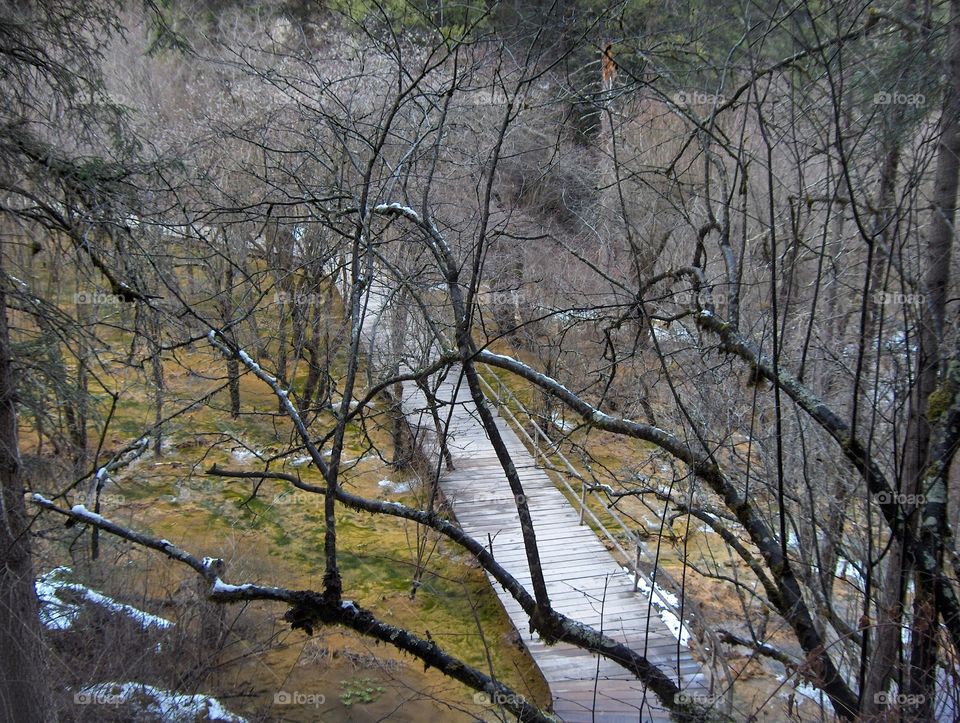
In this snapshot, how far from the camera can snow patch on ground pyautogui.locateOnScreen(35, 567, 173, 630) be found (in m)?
7.46

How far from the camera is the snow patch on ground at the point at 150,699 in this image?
20.2ft

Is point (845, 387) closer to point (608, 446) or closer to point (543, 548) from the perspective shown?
point (543, 548)

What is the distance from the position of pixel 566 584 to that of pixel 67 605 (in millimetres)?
5957

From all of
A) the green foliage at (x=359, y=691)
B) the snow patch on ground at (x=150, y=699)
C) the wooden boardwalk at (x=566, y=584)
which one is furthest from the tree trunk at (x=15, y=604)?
the green foliage at (x=359, y=691)

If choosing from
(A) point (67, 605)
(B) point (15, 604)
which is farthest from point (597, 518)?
(B) point (15, 604)

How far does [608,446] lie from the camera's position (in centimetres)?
1628

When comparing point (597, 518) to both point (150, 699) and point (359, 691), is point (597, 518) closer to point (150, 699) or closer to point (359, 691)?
point (359, 691)

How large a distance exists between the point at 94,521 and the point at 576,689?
5.86m

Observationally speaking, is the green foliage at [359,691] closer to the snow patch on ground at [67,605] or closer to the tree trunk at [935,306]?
the snow patch on ground at [67,605]

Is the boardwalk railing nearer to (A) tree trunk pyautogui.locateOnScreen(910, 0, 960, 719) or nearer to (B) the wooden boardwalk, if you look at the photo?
(B) the wooden boardwalk

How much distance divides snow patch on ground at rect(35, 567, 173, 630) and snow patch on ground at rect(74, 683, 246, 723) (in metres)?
1.06

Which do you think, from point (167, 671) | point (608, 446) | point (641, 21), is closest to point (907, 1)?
point (641, 21)

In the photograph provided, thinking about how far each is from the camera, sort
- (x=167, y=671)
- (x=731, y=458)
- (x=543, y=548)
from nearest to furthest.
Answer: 1. (x=167, y=671)
2. (x=731, y=458)
3. (x=543, y=548)

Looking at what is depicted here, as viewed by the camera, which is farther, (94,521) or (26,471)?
(26,471)
